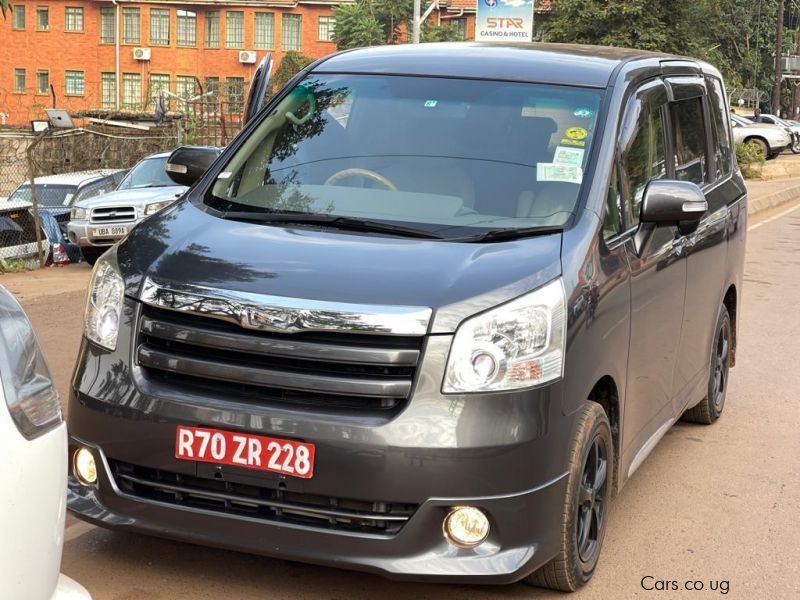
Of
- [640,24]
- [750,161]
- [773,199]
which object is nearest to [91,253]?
[773,199]

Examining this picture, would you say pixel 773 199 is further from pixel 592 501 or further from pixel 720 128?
pixel 592 501

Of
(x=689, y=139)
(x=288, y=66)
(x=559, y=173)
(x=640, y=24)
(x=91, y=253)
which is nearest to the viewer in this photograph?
(x=559, y=173)

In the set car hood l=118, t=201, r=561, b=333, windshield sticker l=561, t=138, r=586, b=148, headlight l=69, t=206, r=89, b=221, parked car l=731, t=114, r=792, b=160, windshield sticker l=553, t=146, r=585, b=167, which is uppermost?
windshield sticker l=561, t=138, r=586, b=148

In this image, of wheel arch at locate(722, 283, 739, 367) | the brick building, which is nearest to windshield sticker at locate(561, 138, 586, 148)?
wheel arch at locate(722, 283, 739, 367)

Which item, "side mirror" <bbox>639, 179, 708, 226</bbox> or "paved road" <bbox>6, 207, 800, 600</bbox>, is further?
"side mirror" <bbox>639, 179, 708, 226</bbox>

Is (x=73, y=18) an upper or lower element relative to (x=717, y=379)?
upper

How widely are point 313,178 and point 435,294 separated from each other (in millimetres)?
1221

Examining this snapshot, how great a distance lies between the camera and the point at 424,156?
4973 millimetres

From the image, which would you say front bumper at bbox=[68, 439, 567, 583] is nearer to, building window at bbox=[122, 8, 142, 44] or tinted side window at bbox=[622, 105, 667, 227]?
tinted side window at bbox=[622, 105, 667, 227]

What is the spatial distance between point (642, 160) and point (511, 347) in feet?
5.48

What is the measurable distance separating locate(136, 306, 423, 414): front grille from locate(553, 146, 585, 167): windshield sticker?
1.26 metres

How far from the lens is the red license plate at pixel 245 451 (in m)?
3.88

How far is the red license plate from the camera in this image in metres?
3.88

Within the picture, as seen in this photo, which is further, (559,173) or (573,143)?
(573,143)
